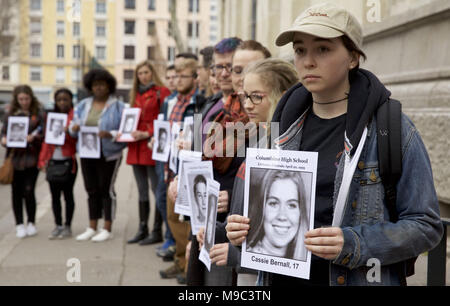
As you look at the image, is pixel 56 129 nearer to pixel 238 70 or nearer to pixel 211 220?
pixel 238 70

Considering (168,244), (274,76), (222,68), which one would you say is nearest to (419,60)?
(222,68)

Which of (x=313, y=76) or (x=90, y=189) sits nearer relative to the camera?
(x=313, y=76)

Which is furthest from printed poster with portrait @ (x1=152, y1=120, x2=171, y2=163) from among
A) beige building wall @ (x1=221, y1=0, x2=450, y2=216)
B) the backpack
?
the backpack

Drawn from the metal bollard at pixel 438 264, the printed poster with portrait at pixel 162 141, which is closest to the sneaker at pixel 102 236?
the printed poster with portrait at pixel 162 141

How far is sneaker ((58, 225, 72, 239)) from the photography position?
697cm

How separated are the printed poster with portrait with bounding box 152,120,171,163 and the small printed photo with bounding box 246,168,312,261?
12.1 ft

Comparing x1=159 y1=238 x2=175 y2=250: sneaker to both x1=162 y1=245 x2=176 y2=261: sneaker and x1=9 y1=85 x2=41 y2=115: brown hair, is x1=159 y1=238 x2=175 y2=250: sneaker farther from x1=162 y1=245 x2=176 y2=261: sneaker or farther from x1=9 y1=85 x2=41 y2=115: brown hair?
x1=9 y1=85 x2=41 y2=115: brown hair

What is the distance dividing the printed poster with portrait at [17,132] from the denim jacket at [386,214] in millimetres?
5875

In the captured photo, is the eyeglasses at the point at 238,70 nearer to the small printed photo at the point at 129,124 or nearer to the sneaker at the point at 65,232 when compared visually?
the small printed photo at the point at 129,124

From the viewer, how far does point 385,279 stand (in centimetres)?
179

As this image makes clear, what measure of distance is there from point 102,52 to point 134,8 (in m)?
6.27

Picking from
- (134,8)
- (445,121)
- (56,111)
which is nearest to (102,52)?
(134,8)

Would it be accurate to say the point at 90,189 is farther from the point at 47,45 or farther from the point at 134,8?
the point at 134,8

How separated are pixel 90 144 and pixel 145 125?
73 cm
